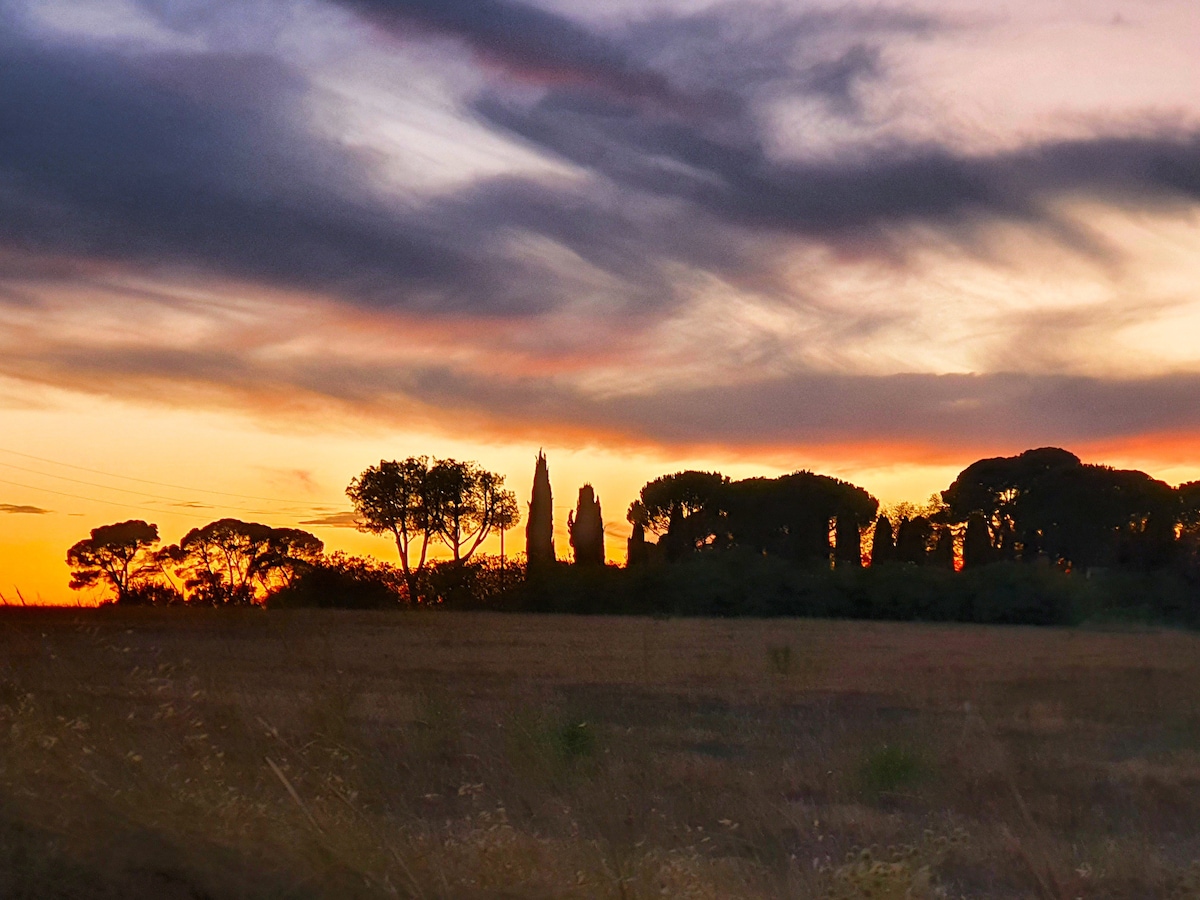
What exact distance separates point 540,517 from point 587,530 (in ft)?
11.9

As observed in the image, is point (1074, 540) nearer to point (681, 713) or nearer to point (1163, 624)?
point (1163, 624)

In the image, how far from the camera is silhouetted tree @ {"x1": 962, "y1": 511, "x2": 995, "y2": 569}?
6917cm

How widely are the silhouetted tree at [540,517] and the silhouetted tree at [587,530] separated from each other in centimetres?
216

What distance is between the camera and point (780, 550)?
75.2m

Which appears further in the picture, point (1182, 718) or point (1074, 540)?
point (1074, 540)

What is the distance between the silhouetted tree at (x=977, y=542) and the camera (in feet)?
227

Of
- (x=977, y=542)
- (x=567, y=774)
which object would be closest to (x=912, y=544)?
(x=977, y=542)

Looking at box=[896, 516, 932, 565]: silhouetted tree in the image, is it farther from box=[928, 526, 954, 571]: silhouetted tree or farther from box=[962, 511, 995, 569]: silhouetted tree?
box=[962, 511, 995, 569]: silhouetted tree

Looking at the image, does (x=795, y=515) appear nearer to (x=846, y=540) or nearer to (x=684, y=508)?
(x=846, y=540)

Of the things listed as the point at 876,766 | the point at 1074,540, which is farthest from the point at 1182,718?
the point at 1074,540

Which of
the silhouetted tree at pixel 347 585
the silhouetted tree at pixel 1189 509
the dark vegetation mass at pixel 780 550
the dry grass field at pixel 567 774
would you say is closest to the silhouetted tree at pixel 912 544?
the dark vegetation mass at pixel 780 550

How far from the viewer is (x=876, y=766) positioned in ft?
42.1

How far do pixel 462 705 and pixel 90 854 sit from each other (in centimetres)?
1239

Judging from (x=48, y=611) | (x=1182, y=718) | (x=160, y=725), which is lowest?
(x=1182, y=718)
